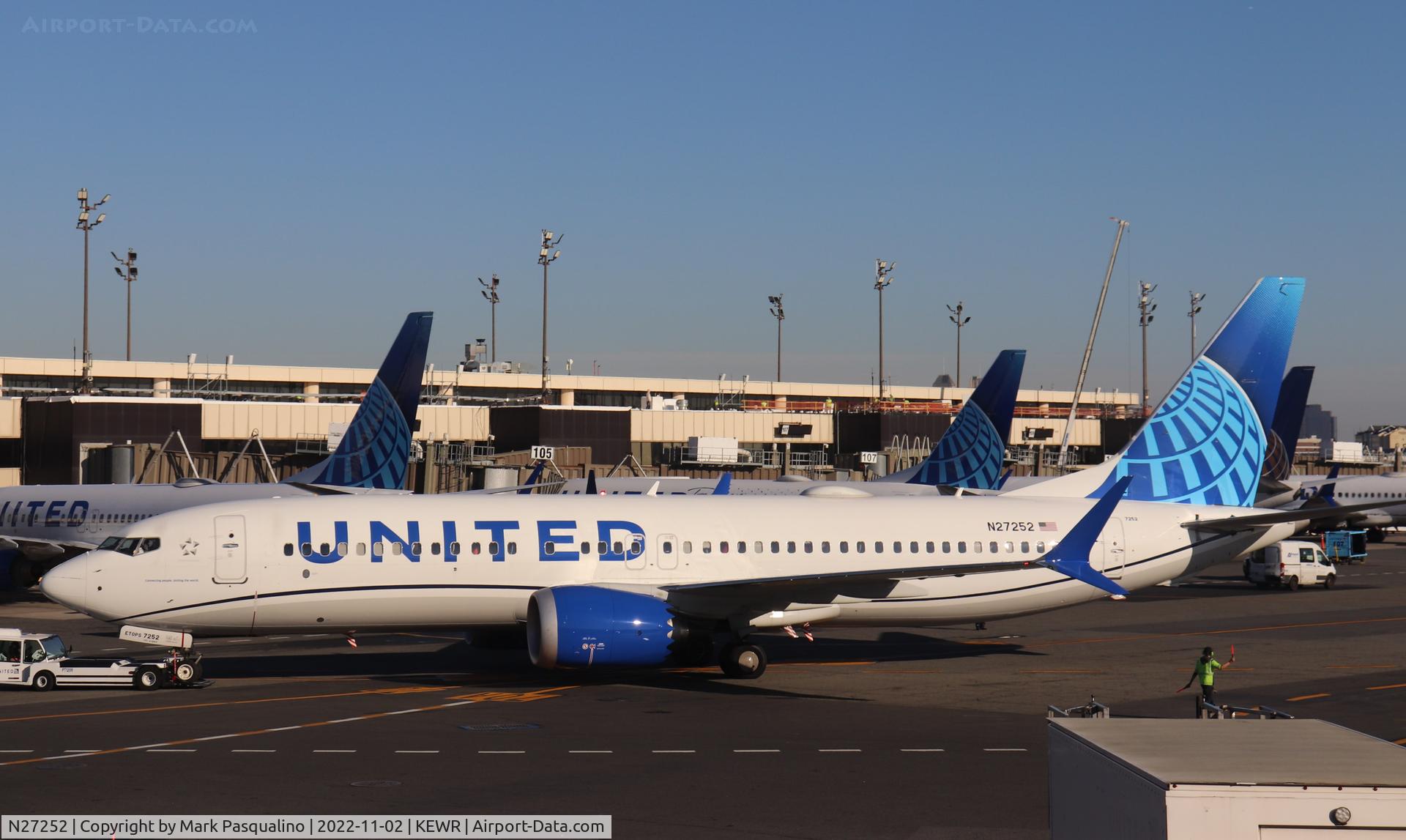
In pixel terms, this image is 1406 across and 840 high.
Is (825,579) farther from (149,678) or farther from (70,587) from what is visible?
(70,587)

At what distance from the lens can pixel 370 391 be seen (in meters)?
54.3

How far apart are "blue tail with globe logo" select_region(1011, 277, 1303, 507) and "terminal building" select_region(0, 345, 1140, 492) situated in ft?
127

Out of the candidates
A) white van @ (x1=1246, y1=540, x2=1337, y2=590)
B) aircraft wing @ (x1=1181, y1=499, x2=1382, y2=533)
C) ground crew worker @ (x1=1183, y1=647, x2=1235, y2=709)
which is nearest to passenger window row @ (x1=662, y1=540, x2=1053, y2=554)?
aircraft wing @ (x1=1181, y1=499, x2=1382, y2=533)

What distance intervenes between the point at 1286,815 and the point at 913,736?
15.8 meters

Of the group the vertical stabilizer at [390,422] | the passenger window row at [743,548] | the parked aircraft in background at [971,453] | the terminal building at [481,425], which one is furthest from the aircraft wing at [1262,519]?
the terminal building at [481,425]

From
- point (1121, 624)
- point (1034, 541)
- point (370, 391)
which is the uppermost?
point (370, 391)

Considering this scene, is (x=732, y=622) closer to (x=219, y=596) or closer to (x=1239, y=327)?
(x=219, y=596)

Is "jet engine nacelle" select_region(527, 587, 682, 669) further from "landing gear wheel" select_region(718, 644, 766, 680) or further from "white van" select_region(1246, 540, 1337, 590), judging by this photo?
"white van" select_region(1246, 540, 1337, 590)

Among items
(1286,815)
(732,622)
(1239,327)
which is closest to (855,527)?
(732,622)

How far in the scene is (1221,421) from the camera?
37.3 metres

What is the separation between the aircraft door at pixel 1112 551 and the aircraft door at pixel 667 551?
1082 centimetres

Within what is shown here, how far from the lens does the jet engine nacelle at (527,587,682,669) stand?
28469mm

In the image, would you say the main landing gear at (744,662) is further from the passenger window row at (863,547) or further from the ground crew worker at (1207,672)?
the ground crew worker at (1207,672)

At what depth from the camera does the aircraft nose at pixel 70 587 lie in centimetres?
2956
